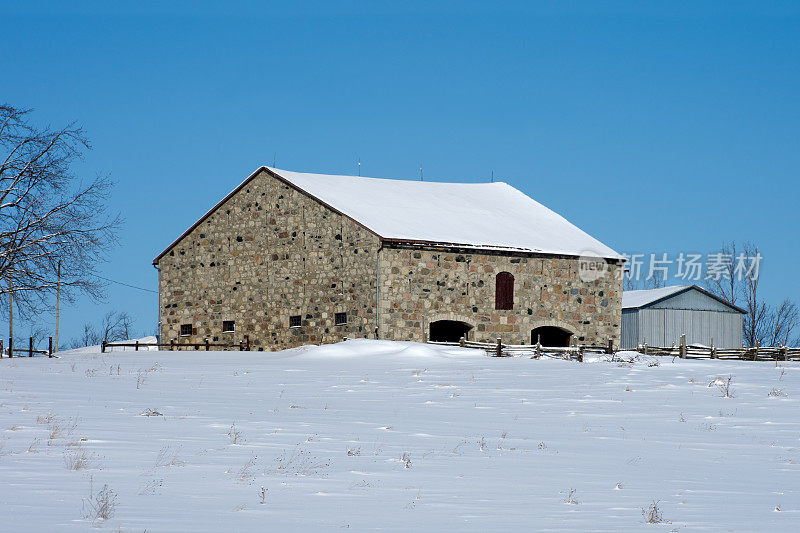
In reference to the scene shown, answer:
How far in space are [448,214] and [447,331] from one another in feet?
15.9

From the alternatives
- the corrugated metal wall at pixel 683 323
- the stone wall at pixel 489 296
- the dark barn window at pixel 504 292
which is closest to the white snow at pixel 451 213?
the stone wall at pixel 489 296

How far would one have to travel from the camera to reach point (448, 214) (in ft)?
122

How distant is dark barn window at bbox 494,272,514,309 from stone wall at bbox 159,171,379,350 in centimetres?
470

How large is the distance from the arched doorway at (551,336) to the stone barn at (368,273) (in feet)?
0.17

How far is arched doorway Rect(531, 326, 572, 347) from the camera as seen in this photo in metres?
35.5

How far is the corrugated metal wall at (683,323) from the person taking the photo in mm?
47406

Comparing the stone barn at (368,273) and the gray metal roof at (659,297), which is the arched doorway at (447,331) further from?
the gray metal roof at (659,297)

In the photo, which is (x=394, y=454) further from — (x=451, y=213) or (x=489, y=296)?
(x=451, y=213)

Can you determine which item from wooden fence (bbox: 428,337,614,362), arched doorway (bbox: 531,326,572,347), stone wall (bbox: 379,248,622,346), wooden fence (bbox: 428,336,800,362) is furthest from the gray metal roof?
wooden fence (bbox: 428,337,614,362)

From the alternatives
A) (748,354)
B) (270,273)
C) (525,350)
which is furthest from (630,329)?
(270,273)

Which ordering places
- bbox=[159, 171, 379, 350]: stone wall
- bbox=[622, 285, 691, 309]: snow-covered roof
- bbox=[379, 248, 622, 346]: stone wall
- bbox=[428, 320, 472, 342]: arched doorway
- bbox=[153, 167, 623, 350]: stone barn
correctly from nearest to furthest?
bbox=[379, 248, 622, 346]: stone wall < bbox=[153, 167, 623, 350]: stone barn < bbox=[159, 171, 379, 350]: stone wall < bbox=[428, 320, 472, 342]: arched doorway < bbox=[622, 285, 691, 309]: snow-covered roof

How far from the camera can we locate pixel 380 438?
11406mm

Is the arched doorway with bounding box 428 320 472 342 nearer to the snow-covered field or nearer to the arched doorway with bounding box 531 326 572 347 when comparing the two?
the arched doorway with bounding box 531 326 572 347

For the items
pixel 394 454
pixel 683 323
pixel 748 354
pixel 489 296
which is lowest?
pixel 394 454
